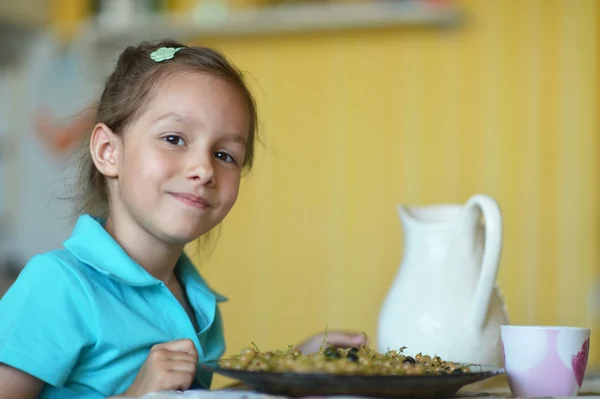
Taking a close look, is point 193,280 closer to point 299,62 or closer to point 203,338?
point 203,338

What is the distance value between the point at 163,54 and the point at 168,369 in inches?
19.9

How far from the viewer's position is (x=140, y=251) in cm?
105

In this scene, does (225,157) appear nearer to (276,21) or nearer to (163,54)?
(163,54)

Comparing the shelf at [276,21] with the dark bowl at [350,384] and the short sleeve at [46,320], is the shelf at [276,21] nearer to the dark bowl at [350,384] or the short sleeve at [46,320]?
the short sleeve at [46,320]

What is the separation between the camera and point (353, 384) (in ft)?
1.98

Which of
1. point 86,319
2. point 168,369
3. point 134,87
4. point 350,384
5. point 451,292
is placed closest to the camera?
point 350,384

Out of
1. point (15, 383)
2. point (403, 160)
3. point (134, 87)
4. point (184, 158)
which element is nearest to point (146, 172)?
point (184, 158)

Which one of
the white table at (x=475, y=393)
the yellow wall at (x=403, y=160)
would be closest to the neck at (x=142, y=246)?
the white table at (x=475, y=393)

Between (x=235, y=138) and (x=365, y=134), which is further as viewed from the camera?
(x=365, y=134)

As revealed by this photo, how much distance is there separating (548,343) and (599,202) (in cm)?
180

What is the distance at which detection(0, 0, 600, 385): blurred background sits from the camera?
249cm

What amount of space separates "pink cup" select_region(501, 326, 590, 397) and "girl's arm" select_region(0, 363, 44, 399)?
0.49m

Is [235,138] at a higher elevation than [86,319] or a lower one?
higher

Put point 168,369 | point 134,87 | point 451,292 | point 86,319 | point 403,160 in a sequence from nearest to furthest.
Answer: point 168,369, point 86,319, point 451,292, point 134,87, point 403,160
